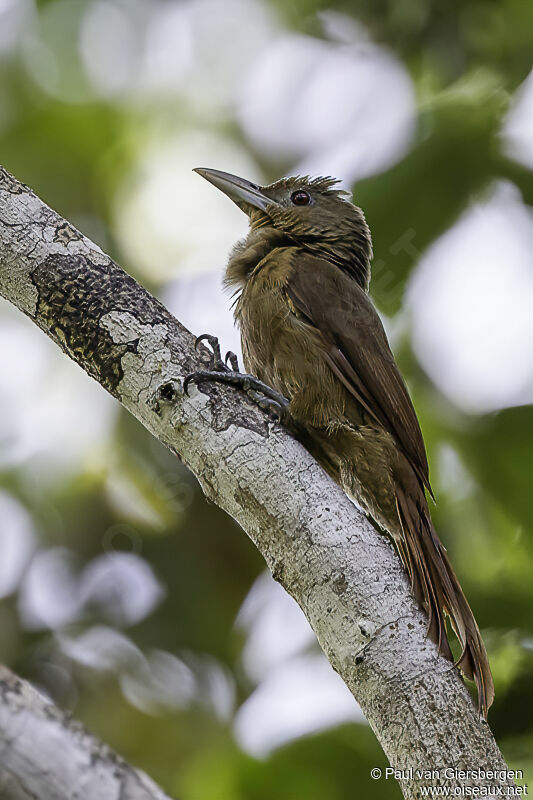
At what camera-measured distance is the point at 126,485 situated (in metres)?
4.39

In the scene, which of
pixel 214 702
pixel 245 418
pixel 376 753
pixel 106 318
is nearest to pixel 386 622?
pixel 245 418

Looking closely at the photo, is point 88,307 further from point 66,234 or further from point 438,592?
point 438,592

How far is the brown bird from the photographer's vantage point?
247cm

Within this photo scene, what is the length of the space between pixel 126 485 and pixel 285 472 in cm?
259

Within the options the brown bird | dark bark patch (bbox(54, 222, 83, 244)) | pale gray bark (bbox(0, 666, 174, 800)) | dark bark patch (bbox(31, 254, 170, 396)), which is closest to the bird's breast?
the brown bird

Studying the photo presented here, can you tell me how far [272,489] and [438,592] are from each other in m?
0.51

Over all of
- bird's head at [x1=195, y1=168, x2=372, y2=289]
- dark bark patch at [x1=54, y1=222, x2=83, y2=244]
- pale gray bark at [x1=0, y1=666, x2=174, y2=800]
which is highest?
bird's head at [x1=195, y1=168, x2=372, y2=289]

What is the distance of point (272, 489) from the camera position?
1.88 metres

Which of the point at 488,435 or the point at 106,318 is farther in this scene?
the point at 488,435

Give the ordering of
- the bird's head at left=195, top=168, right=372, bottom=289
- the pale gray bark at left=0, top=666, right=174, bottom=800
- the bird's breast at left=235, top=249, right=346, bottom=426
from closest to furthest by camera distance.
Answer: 1. the pale gray bark at left=0, top=666, right=174, bottom=800
2. the bird's breast at left=235, top=249, right=346, bottom=426
3. the bird's head at left=195, top=168, right=372, bottom=289

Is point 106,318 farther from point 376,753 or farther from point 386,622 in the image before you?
point 376,753

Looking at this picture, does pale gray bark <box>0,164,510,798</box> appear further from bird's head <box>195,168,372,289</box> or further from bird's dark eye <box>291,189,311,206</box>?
bird's dark eye <box>291,189,311,206</box>

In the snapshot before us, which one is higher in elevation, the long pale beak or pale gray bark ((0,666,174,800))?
the long pale beak

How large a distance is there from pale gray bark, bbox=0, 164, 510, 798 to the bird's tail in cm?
A: 8
